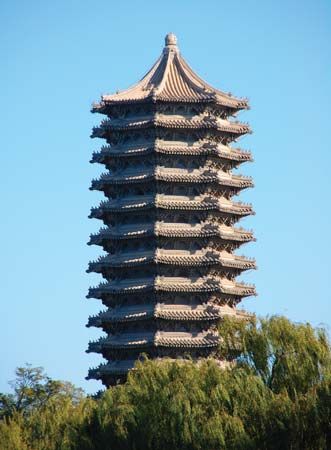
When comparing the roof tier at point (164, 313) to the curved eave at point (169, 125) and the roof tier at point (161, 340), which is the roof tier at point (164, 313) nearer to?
the roof tier at point (161, 340)

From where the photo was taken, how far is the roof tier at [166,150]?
3460 inches

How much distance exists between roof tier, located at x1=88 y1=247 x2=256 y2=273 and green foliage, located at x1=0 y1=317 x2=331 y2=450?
14.7m

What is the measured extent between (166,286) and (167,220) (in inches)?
165

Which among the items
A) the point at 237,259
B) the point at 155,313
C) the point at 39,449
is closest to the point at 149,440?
the point at 39,449

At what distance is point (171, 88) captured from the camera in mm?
90062

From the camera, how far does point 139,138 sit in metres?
89.6

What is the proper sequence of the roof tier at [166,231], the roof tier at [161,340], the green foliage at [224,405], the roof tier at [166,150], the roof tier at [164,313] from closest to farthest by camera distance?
the green foliage at [224,405] → the roof tier at [161,340] → the roof tier at [164,313] → the roof tier at [166,231] → the roof tier at [166,150]

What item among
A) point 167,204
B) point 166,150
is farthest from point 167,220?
point 166,150

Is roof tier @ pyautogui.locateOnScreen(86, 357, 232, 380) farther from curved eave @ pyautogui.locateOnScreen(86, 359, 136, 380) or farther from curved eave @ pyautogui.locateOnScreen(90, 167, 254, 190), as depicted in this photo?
curved eave @ pyautogui.locateOnScreen(90, 167, 254, 190)

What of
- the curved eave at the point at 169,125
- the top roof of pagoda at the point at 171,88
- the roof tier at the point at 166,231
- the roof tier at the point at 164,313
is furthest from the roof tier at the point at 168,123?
the roof tier at the point at 164,313

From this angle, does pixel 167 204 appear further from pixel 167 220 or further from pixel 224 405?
pixel 224 405

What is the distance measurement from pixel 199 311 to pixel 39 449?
1805 centimetres

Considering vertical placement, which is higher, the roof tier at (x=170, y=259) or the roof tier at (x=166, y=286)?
the roof tier at (x=170, y=259)

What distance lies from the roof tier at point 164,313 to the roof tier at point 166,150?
8.41 meters
